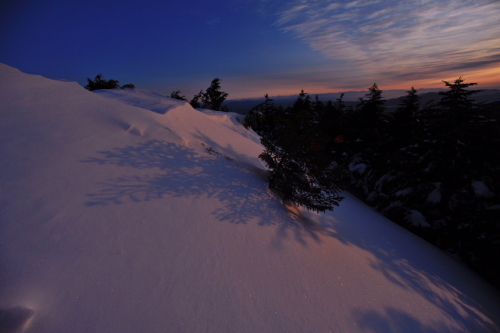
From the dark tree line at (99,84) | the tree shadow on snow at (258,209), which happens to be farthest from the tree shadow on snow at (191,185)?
the dark tree line at (99,84)

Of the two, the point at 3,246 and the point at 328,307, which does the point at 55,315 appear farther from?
the point at 328,307

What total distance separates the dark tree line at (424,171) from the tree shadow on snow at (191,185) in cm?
97

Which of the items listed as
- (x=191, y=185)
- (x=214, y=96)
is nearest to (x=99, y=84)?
(x=214, y=96)

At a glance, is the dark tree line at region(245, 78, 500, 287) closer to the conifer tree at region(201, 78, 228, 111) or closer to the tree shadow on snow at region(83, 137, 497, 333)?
the tree shadow on snow at region(83, 137, 497, 333)

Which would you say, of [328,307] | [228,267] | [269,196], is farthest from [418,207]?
[228,267]

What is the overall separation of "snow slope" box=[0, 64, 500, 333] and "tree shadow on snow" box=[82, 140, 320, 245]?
1.6 inches

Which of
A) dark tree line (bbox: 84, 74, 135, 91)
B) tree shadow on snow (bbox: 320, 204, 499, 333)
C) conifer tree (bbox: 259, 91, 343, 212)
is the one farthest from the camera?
dark tree line (bbox: 84, 74, 135, 91)

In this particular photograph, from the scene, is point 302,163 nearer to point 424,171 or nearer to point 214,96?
point 424,171

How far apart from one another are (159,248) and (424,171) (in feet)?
46.1

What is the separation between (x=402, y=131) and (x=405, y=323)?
15.3 meters

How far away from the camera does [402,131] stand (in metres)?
15.0

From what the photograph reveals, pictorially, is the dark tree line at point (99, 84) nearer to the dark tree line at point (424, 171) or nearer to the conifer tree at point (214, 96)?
the conifer tree at point (214, 96)

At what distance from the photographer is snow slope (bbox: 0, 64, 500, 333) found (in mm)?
2539

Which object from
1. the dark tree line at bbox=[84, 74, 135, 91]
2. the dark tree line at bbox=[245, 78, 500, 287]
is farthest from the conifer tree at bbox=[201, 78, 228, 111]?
the dark tree line at bbox=[245, 78, 500, 287]
